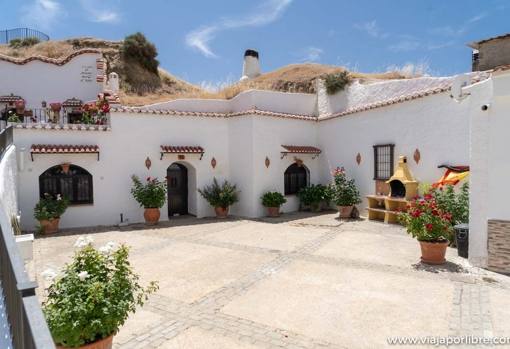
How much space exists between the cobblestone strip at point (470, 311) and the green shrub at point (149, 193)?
33.9 ft

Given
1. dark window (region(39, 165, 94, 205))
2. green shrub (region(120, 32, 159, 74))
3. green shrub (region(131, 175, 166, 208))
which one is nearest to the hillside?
green shrub (region(120, 32, 159, 74))

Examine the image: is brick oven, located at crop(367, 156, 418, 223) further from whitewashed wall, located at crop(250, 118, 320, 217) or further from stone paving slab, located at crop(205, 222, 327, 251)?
whitewashed wall, located at crop(250, 118, 320, 217)

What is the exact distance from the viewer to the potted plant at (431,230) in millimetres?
7664

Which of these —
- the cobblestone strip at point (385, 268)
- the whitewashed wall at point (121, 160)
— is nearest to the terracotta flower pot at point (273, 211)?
the whitewashed wall at point (121, 160)

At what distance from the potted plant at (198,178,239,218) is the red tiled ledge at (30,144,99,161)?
4.64m

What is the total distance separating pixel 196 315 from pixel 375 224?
30.0 feet

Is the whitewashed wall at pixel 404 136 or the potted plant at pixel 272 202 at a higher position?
the whitewashed wall at pixel 404 136

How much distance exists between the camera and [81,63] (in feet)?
64.5

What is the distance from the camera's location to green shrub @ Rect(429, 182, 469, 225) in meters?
9.20

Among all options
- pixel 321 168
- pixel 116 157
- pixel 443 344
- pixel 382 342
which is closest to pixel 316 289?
pixel 382 342

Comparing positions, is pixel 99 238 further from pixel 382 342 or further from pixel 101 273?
pixel 382 342

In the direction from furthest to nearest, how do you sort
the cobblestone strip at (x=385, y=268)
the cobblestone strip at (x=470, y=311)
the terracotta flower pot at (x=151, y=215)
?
1. the terracotta flower pot at (x=151, y=215)
2. the cobblestone strip at (x=385, y=268)
3. the cobblestone strip at (x=470, y=311)

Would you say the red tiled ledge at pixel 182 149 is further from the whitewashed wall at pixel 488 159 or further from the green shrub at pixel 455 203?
the whitewashed wall at pixel 488 159

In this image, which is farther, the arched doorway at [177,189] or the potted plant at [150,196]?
the arched doorway at [177,189]
